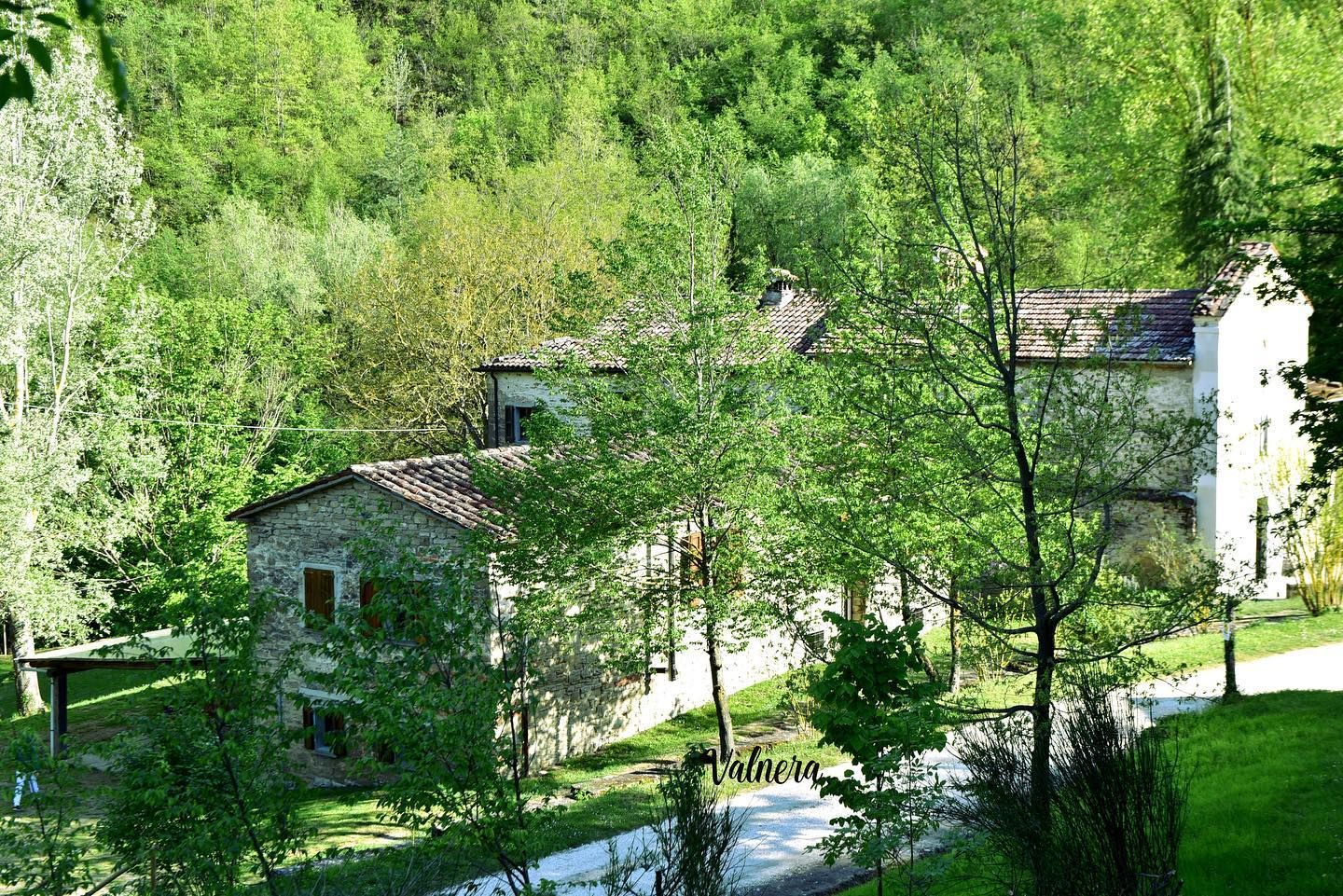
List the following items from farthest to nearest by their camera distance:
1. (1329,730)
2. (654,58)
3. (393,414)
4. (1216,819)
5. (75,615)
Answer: (654,58) → (393,414) → (75,615) → (1329,730) → (1216,819)

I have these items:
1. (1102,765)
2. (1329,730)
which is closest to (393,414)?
(1329,730)

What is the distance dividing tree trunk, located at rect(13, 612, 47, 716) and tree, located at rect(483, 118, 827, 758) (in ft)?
44.6

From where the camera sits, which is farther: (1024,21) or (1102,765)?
(1024,21)

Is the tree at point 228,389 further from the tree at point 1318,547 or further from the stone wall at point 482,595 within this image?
the tree at point 1318,547

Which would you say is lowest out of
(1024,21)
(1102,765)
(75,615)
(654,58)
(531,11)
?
(75,615)

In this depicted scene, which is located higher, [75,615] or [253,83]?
[253,83]

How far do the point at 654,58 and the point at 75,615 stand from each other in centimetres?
4275

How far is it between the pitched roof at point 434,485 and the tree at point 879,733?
27.3 feet

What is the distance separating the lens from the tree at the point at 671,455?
49.5 feet

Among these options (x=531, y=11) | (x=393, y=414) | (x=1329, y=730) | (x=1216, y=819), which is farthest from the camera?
(x=531, y=11)

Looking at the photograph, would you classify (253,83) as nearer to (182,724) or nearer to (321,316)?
(321,316)

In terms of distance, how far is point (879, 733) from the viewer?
7.83m

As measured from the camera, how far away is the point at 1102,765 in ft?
19.8

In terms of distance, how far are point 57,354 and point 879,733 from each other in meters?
25.3
